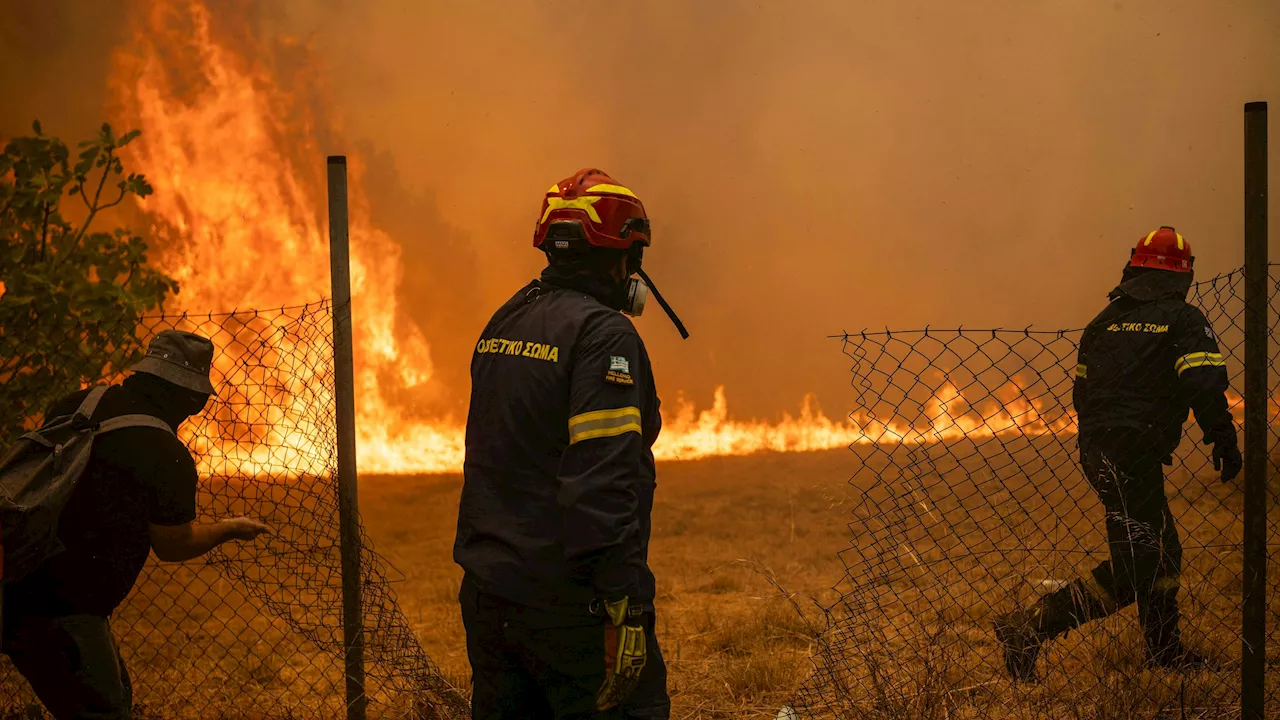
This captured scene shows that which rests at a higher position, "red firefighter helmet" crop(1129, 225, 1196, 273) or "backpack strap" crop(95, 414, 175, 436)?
"red firefighter helmet" crop(1129, 225, 1196, 273)

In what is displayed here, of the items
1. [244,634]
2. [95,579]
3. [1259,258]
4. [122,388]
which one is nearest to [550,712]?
[95,579]

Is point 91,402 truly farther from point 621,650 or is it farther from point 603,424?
point 621,650

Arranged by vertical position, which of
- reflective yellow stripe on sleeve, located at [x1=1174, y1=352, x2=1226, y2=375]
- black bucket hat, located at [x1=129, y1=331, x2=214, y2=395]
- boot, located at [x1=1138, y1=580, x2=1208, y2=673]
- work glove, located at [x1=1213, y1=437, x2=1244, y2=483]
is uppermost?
black bucket hat, located at [x1=129, y1=331, x2=214, y2=395]

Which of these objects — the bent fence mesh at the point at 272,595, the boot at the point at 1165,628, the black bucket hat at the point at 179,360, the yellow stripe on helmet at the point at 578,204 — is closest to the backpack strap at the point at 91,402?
the black bucket hat at the point at 179,360

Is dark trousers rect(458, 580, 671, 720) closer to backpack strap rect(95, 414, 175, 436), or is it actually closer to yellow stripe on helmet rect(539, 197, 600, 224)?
yellow stripe on helmet rect(539, 197, 600, 224)

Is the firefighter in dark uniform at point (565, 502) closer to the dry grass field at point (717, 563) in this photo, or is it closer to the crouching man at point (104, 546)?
the crouching man at point (104, 546)

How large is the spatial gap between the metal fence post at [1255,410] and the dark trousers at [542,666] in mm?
2501

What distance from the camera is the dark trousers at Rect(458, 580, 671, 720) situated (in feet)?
8.39

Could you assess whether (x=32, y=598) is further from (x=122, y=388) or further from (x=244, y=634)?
(x=244, y=634)

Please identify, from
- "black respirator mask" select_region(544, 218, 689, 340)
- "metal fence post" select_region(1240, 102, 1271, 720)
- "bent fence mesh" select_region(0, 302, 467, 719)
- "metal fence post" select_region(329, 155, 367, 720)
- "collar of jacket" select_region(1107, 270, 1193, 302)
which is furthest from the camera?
"collar of jacket" select_region(1107, 270, 1193, 302)

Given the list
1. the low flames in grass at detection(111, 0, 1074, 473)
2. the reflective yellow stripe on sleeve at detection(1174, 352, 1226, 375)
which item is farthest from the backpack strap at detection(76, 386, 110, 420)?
the low flames in grass at detection(111, 0, 1074, 473)

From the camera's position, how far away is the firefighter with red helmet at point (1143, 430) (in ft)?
15.2

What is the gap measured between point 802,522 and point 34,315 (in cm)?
919

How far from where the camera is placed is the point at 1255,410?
350 cm
